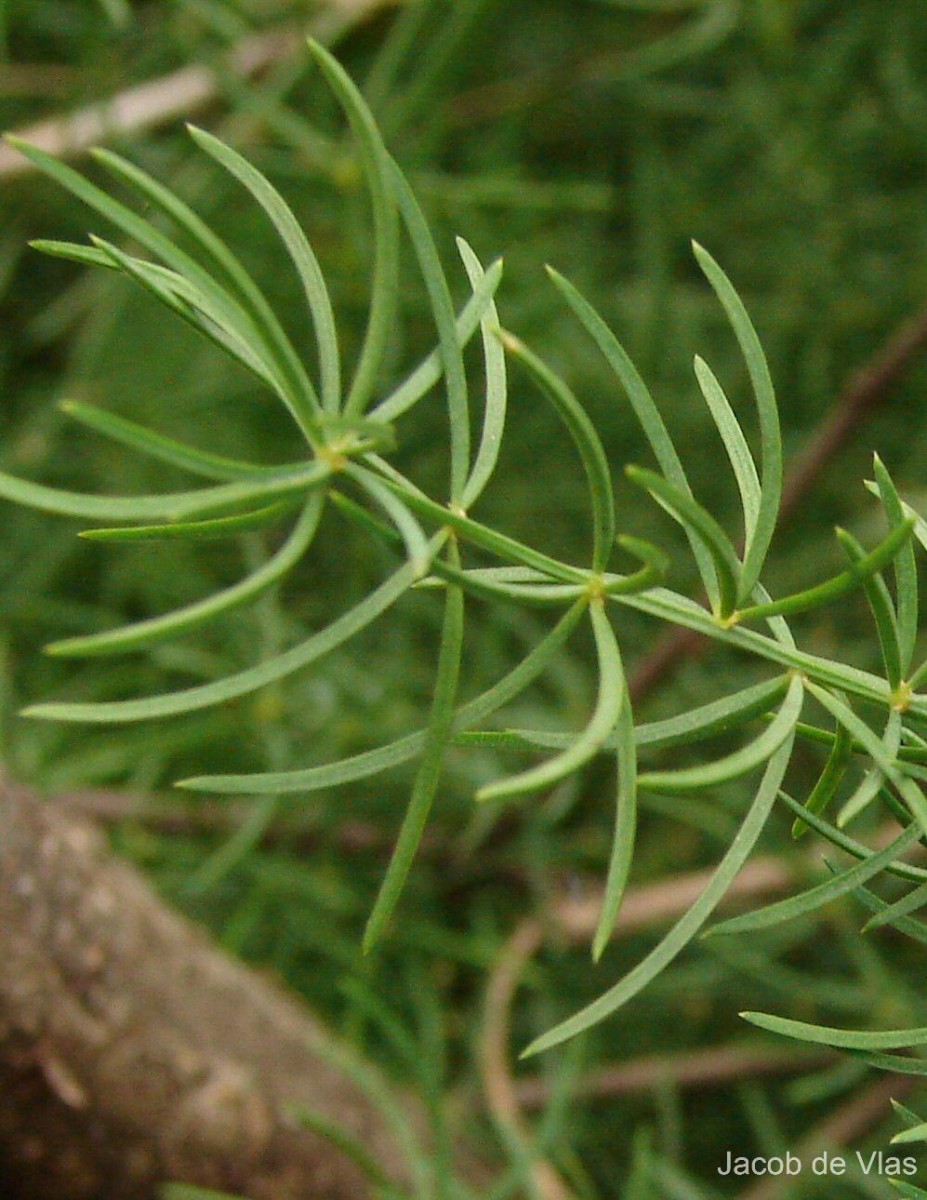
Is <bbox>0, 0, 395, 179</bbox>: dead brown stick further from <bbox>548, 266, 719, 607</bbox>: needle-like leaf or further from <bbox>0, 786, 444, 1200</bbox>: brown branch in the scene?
<bbox>548, 266, 719, 607</bbox>: needle-like leaf

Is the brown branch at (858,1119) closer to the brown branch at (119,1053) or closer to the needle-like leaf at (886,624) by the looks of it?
the brown branch at (119,1053)

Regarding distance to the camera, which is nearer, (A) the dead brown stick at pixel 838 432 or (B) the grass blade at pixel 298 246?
(B) the grass blade at pixel 298 246

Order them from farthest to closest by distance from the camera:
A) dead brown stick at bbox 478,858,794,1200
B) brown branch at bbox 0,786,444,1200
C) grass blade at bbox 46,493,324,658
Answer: dead brown stick at bbox 478,858,794,1200, brown branch at bbox 0,786,444,1200, grass blade at bbox 46,493,324,658

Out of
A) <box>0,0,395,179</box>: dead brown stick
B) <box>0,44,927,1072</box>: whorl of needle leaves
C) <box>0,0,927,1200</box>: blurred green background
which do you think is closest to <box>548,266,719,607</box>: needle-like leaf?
<box>0,44,927,1072</box>: whorl of needle leaves

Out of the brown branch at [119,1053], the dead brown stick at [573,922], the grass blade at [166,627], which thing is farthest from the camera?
the dead brown stick at [573,922]

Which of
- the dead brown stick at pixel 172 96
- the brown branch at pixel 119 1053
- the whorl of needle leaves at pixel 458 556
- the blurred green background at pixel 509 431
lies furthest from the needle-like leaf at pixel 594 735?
the dead brown stick at pixel 172 96

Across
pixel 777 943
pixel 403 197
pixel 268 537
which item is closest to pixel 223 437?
pixel 268 537

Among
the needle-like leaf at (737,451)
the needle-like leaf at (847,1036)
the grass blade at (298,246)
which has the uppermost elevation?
the grass blade at (298,246)
